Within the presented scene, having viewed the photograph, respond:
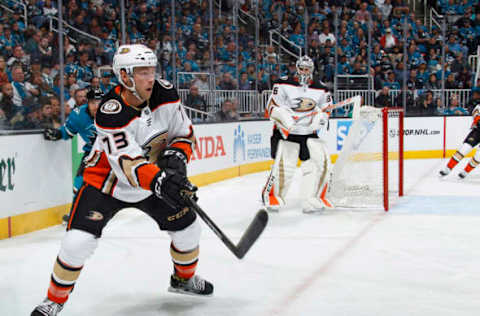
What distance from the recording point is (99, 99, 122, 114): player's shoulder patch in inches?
93.3

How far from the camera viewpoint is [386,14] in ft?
41.2

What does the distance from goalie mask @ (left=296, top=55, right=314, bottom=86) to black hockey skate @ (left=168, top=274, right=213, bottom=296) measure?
279cm

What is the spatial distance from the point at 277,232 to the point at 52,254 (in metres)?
1.60

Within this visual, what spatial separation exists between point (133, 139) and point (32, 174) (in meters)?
2.46

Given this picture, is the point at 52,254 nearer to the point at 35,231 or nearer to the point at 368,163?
the point at 35,231

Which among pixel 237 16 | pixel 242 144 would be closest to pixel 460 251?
pixel 242 144

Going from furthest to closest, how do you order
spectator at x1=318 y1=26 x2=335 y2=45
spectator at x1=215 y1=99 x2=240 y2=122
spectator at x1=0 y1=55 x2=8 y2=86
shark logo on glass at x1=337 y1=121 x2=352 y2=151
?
spectator at x1=318 y1=26 x2=335 y2=45 < shark logo on glass at x1=337 y1=121 x2=352 y2=151 < spectator at x1=215 y1=99 x2=240 y2=122 < spectator at x1=0 y1=55 x2=8 y2=86

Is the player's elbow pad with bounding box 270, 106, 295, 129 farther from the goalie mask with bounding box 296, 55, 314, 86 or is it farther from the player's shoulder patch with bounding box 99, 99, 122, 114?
the player's shoulder patch with bounding box 99, 99, 122, 114

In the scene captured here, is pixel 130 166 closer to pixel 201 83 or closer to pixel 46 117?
pixel 46 117

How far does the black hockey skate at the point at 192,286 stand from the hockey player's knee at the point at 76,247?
0.59m

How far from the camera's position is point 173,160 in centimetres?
246

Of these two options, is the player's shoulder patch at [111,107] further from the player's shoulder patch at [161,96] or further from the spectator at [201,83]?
the spectator at [201,83]

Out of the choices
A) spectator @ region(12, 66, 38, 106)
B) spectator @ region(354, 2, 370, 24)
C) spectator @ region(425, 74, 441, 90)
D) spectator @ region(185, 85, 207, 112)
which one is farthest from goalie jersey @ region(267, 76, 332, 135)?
spectator @ region(354, 2, 370, 24)

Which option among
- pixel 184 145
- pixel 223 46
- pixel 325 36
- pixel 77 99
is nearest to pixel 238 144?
pixel 223 46
